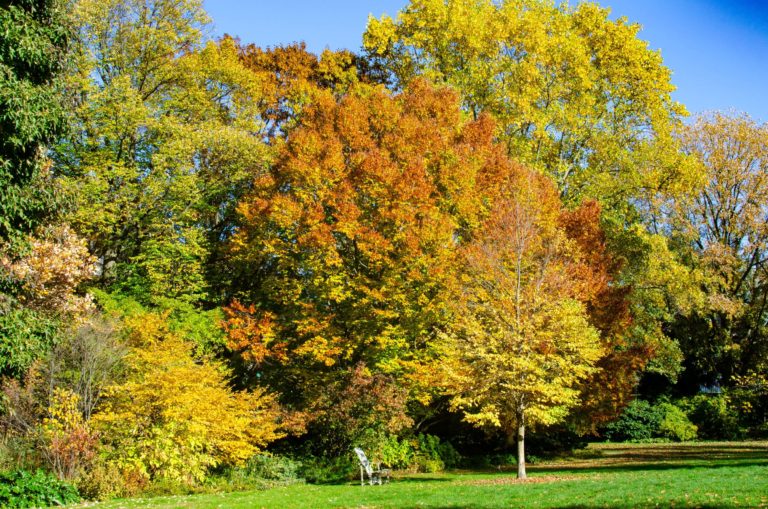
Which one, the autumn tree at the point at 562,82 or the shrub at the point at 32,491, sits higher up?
the autumn tree at the point at 562,82

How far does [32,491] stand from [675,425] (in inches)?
1129

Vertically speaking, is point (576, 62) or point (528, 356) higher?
point (576, 62)

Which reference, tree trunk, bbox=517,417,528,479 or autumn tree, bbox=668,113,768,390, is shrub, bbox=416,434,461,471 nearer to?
tree trunk, bbox=517,417,528,479

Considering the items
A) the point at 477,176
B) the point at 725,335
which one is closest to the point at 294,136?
the point at 477,176

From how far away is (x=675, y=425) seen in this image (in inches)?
1257

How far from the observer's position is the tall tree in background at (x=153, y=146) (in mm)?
21750

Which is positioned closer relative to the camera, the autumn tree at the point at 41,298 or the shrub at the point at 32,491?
the autumn tree at the point at 41,298

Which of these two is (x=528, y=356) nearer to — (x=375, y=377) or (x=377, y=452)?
(x=375, y=377)

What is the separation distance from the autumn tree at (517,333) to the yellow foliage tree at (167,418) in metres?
5.80

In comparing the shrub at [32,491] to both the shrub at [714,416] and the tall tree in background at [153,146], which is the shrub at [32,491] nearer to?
the tall tree in background at [153,146]

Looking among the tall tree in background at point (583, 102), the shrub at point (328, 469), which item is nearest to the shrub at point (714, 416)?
the tall tree in background at point (583, 102)

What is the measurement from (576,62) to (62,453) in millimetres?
22059

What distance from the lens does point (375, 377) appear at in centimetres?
1920

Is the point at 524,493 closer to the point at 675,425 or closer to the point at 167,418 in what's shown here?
the point at 167,418
